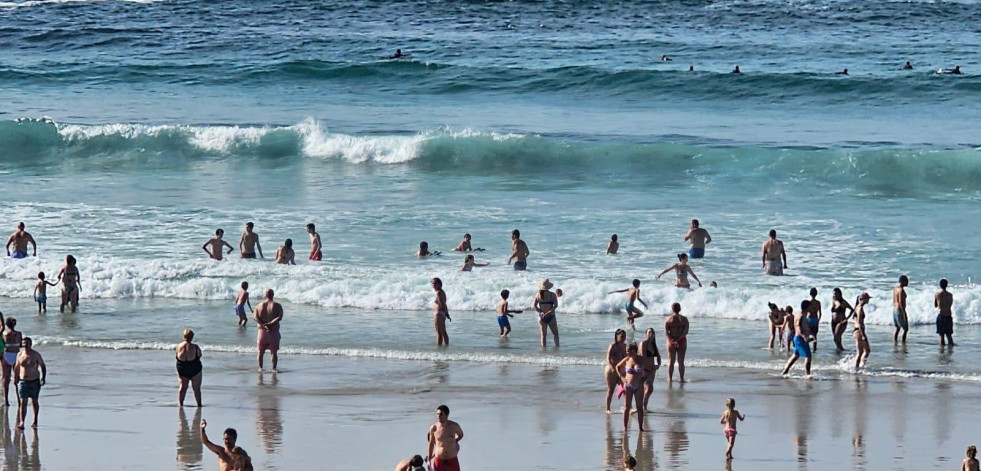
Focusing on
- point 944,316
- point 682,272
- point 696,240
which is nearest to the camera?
point 944,316

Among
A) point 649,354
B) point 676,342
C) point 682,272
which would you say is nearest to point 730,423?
point 649,354

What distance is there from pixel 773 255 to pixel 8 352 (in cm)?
1257

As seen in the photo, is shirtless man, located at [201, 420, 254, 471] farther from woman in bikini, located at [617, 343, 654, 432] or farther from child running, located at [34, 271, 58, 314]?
child running, located at [34, 271, 58, 314]

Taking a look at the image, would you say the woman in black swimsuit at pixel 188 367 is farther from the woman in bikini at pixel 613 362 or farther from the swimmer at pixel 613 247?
the swimmer at pixel 613 247

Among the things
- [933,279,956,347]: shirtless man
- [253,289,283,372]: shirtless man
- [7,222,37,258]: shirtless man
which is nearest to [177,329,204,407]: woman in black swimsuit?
[253,289,283,372]: shirtless man

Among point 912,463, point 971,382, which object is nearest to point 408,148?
point 971,382

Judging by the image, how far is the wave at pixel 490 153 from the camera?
31.3 metres

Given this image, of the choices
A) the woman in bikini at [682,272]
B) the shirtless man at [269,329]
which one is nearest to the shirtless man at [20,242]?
the shirtless man at [269,329]

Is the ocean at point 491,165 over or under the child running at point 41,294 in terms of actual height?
over

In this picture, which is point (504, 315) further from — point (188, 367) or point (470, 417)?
point (188, 367)

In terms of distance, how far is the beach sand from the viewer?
14.2m

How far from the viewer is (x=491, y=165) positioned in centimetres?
3388

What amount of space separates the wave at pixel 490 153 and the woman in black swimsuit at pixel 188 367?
58.2 ft

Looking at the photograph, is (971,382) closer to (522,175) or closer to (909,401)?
(909,401)
